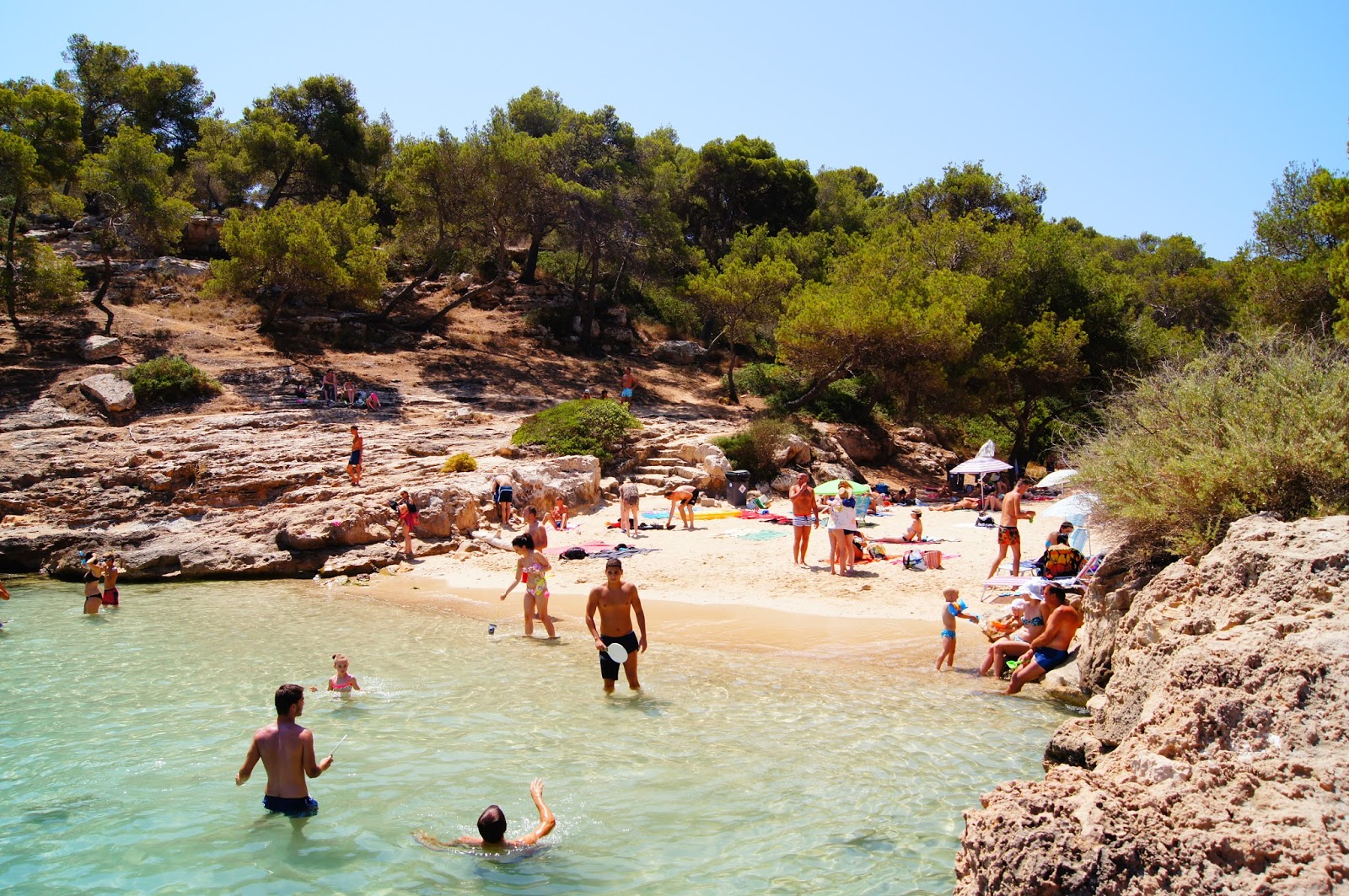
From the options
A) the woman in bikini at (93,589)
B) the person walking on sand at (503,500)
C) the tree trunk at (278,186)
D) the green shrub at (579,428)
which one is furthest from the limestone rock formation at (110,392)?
the tree trunk at (278,186)

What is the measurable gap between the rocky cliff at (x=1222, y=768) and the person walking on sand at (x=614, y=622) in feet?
13.0

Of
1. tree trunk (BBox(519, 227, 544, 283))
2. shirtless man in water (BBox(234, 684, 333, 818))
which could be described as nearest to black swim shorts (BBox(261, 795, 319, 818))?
shirtless man in water (BBox(234, 684, 333, 818))

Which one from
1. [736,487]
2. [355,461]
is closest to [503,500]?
[355,461]

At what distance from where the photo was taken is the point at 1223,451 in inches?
296

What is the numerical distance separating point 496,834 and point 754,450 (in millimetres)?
17429

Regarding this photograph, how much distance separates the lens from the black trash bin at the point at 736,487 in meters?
21.0

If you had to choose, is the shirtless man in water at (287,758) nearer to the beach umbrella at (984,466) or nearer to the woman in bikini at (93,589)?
the woman in bikini at (93,589)

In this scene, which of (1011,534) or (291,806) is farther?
(1011,534)

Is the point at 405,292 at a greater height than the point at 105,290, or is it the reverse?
the point at 405,292

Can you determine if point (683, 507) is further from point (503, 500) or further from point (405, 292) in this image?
point (405, 292)

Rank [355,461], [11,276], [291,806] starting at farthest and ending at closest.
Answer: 1. [11,276]
2. [355,461]
3. [291,806]

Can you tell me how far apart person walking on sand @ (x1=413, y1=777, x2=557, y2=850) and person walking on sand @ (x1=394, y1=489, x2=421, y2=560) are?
11.0 metres

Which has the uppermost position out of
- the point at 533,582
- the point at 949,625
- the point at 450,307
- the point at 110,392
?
the point at 450,307

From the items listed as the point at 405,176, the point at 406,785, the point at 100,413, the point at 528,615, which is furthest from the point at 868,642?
the point at 405,176
